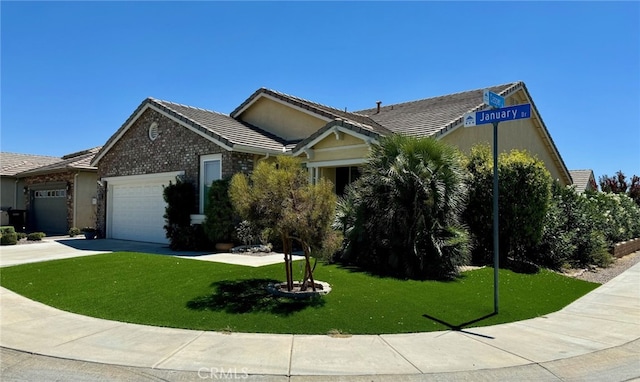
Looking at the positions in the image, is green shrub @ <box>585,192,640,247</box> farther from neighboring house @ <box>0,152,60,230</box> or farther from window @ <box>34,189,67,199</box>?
neighboring house @ <box>0,152,60,230</box>

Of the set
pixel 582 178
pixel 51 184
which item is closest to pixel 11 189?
pixel 51 184

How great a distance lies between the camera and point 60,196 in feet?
78.2

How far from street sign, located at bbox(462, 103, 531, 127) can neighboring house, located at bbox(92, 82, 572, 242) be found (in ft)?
18.3

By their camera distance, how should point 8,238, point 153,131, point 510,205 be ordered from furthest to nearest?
point 153,131
point 8,238
point 510,205

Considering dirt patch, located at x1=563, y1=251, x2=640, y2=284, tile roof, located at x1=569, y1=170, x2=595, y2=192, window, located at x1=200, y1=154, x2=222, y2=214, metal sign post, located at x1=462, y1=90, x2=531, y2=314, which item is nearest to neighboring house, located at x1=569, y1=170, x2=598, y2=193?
tile roof, located at x1=569, y1=170, x2=595, y2=192

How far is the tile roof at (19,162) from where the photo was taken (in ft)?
86.7

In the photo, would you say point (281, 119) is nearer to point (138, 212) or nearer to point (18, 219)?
point (138, 212)

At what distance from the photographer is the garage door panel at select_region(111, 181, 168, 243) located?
17.9 meters

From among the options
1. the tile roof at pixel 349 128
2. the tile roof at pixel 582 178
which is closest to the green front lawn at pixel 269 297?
the tile roof at pixel 349 128

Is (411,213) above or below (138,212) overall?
above

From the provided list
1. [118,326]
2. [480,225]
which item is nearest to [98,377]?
[118,326]

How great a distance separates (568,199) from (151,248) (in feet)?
46.9

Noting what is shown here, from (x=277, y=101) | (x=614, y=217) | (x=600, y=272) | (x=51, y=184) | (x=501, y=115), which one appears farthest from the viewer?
(x=51, y=184)

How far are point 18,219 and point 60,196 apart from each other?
3.23 metres
